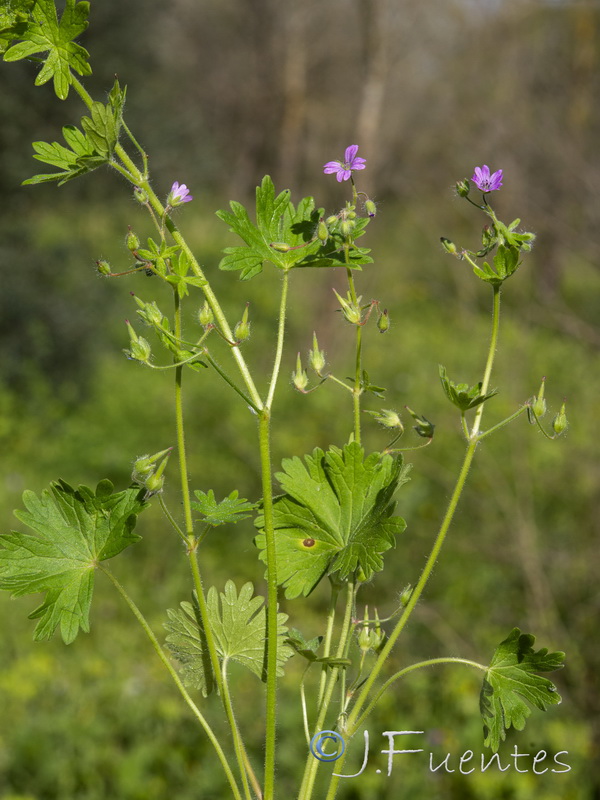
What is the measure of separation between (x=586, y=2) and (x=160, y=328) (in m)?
10.2

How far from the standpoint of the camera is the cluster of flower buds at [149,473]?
56 cm

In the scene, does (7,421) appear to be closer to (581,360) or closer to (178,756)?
(178,756)

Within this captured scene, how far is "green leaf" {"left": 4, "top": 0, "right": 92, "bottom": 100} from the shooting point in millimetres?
536

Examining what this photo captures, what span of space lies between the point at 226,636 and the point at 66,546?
15 cm

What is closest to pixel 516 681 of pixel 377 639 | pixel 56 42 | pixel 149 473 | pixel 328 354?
pixel 377 639

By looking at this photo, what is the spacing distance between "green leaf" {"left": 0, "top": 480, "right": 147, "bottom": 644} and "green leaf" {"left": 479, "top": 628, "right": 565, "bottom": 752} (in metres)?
0.28

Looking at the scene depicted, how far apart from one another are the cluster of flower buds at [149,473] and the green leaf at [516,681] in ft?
0.91

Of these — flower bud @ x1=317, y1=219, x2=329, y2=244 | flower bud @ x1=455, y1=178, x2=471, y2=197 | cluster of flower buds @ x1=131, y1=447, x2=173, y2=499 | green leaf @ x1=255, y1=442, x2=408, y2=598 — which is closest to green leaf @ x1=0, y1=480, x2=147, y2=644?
cluster of flower buds @ x1=131, y1=447, x2=173, y2=499

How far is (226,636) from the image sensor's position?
646 millimetres

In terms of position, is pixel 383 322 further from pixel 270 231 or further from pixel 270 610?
pixel 270 610

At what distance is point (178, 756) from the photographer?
250 centimetres

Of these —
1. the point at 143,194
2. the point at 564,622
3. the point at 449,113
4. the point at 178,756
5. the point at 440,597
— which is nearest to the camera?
the point at 143,194

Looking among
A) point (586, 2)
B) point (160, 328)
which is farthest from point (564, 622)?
point (586, 2)

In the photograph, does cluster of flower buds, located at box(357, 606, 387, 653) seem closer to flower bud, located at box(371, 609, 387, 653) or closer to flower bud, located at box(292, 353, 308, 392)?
flower bud, located at box(371, 609, 387, 653)
